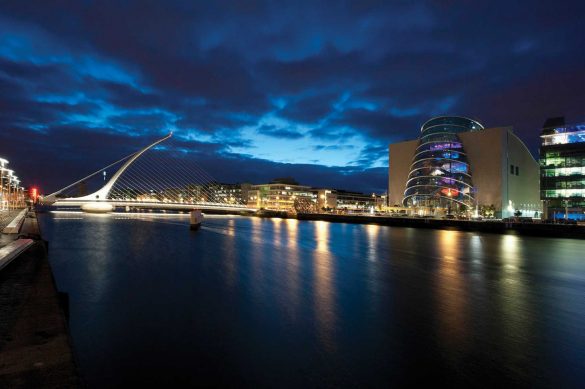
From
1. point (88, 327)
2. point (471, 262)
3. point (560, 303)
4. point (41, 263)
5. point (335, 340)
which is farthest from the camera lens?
point (471, 262)

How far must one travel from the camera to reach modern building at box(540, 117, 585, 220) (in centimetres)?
6081

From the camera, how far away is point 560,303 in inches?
502

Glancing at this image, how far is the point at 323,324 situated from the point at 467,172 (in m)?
77.9

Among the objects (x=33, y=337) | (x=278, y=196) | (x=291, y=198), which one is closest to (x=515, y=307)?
(x=33, y=337)

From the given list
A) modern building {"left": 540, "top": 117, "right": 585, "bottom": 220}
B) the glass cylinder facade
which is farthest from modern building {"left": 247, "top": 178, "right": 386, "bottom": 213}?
modern building {"left": 540, "top": 117, "right": 585, "bottom": 220}

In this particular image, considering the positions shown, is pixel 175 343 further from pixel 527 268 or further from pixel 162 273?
pixel 527 268

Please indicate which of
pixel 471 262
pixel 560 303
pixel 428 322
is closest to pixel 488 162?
pixel 471 262

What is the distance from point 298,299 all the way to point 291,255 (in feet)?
40.9

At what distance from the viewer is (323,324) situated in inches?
382

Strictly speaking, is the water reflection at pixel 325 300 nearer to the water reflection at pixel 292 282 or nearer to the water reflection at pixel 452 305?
the water reflection at pixel 292 282

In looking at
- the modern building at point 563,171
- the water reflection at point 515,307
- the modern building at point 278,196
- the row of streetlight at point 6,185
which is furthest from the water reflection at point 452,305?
the modern building at point 278,196

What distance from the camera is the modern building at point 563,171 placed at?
200 ft

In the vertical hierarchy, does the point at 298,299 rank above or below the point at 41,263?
below

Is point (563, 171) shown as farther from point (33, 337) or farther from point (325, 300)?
point (33, 337)
